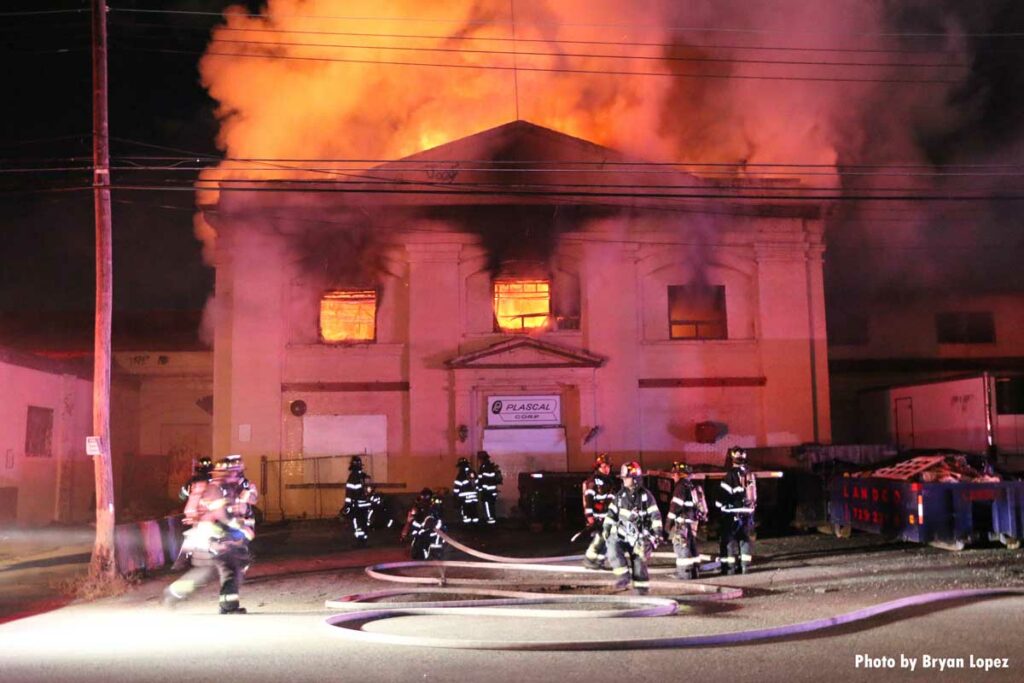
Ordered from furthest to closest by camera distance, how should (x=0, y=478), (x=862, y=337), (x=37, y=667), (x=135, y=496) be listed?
(x=862, y=337) < (x=135, y=496) < (x=0, y=478) < (x=37, y=667)

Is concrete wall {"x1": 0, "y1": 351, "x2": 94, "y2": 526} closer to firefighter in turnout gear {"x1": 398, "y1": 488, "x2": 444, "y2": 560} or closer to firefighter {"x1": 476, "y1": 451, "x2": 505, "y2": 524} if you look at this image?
firefighter {"x1": 476, "y1": 451, "x2": 505, "y2": 524}

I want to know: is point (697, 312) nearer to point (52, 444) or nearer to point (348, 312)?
point (348, 312)

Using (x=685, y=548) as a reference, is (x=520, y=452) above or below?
above

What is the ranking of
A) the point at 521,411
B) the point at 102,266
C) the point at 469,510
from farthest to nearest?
the point at 521,411 < the point at 469,510 < the point at 102,266

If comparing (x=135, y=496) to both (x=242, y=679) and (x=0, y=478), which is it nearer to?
(x=0, y=478)

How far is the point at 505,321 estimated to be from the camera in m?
22.8

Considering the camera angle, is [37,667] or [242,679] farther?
[37,667]

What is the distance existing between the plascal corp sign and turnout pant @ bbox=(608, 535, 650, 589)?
1192 centimetres

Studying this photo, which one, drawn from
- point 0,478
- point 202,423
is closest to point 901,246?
point 202,423

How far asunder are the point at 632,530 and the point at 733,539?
2.09 m

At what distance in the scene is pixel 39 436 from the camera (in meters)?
21.4

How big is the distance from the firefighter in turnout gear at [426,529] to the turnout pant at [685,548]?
3.47 m

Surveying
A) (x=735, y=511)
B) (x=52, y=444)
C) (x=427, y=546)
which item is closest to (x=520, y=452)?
(x=427, y=546)

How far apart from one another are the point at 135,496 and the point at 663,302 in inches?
624
